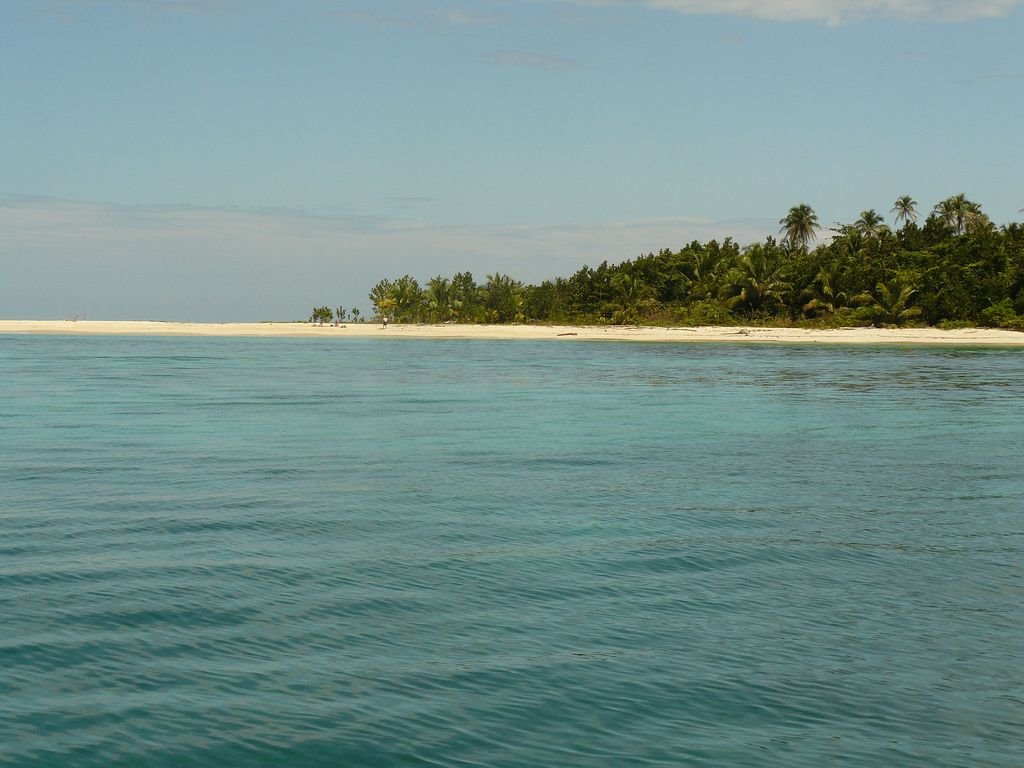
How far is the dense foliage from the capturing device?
293 ft

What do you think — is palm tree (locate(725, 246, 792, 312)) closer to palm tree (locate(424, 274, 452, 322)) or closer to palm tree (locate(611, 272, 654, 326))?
palm tree (locate(611, 272, 654, 326))

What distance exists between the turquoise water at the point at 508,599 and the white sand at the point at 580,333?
65770 millimetres

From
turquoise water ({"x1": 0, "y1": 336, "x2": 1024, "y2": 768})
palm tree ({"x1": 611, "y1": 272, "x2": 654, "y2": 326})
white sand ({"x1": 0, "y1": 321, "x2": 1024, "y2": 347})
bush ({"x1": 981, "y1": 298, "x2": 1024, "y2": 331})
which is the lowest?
turquoise water ({"x1": 0, "y1": 336, "x2": 1024, "y2": 768})

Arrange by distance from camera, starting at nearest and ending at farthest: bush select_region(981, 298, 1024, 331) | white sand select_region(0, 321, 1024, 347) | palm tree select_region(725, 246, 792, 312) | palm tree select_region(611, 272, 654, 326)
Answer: white sand select_region(0, 321, 1024, 347)
bush select_region(981, 298, 1024, 331)
palm tree select_region(725, 246, 792, 312)
palm tree select_region(611, 272, 654, 326)

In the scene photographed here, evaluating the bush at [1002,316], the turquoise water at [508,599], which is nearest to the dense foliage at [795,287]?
the bush at [1002,316]

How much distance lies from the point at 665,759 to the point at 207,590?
519 centimetres

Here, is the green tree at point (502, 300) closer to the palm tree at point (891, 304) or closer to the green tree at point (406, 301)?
the green tree at point (406, 301)

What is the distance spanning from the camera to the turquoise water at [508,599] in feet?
22.6

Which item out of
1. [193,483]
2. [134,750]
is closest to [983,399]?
[193,483]

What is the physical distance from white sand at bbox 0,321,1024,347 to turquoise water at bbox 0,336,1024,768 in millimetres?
65770

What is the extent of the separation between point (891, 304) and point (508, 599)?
8837 cm

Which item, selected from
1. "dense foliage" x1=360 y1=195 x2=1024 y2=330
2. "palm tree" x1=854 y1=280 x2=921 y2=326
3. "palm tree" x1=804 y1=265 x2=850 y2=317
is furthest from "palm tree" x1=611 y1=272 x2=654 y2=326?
"palm tree" x1=854 y1=280 x2=921 y2=326

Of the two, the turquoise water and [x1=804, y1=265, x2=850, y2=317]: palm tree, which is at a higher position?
[x1=804, y1=265, x2=850, y2=317]: palm tree

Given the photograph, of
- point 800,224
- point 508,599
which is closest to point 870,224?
point 800,224
